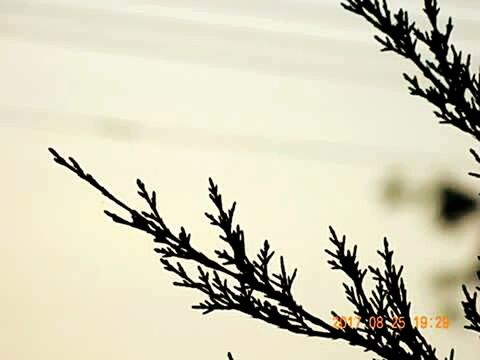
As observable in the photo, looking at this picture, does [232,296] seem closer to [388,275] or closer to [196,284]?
[196,284]

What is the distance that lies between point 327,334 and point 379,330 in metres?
0.11

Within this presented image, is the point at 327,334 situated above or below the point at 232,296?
below

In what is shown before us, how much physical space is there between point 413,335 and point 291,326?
250 millimetres

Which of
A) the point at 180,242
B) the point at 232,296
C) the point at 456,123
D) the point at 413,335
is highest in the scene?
the point at 456,123

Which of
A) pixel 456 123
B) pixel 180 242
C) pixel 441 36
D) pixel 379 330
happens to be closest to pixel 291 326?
pixel 379 330

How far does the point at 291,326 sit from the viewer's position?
4.76ft

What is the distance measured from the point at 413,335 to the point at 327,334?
175mm

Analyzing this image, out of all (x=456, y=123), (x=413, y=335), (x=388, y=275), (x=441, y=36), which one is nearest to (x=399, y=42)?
(x=441, y=36)

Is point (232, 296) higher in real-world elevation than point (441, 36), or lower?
lower

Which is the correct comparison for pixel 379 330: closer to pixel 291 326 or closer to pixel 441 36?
pixel 291 326

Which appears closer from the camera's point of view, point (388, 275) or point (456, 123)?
point (456, 123)

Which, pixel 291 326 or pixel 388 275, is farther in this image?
pixel 388 275

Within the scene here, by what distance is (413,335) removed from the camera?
4.76 ft

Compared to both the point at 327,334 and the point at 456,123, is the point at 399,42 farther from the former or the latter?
the point at 327,334
